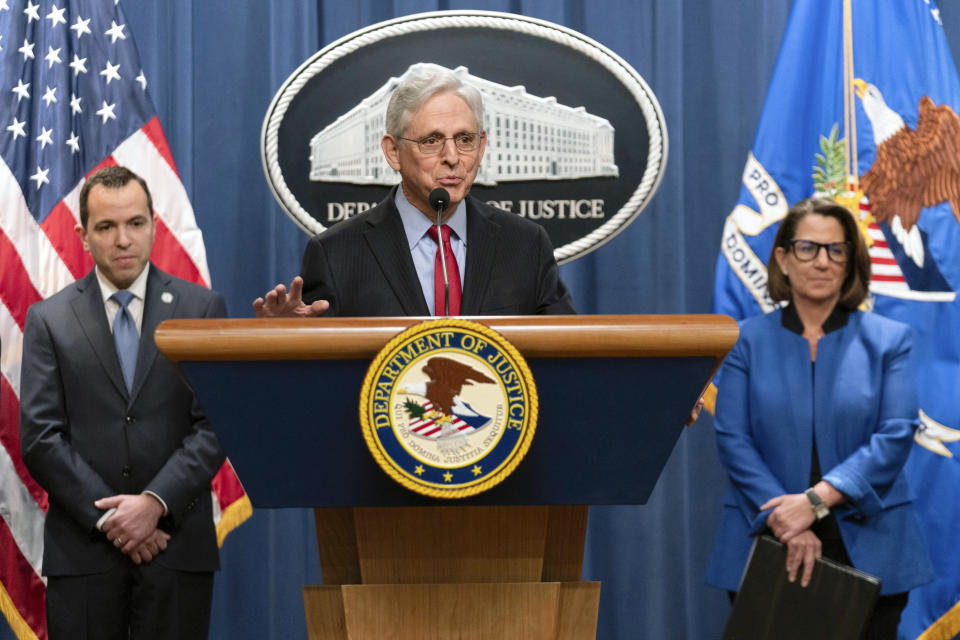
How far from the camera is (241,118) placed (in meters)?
3.63

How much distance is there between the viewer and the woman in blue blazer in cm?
249

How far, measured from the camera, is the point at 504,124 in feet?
11.1

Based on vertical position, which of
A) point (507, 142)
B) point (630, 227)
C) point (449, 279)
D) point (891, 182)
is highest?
point (507, 142)

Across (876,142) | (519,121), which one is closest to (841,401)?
(876,142)

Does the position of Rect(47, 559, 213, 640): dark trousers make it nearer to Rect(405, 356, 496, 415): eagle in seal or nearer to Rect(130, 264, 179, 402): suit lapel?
Rect(130, 264, 179, 402): suit lapel

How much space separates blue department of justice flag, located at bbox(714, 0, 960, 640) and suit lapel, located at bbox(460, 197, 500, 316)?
1617 mm

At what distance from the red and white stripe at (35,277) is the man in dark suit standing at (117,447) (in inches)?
19.3

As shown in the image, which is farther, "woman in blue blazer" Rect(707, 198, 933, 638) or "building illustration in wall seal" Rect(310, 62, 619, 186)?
"building illustration in wall seal" Rect(310, 62, 619, 186)

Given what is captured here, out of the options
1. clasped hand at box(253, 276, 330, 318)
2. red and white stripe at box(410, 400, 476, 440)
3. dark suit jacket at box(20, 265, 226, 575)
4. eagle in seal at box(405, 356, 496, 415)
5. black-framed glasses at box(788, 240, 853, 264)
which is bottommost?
dark suit jacket at box(20, 265, 226, 575)

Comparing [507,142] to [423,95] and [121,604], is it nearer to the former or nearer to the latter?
[423,95]

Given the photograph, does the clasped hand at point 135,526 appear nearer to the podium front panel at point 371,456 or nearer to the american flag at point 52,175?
the american flag at point 52,175

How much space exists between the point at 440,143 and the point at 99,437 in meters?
1.33

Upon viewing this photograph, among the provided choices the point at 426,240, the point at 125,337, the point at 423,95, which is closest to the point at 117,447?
the point at 125,337

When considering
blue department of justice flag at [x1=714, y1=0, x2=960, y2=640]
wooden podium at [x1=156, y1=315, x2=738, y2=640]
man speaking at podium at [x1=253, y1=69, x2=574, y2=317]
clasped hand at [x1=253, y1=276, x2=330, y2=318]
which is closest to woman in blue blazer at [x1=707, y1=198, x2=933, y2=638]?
blue department of justice flag at [x1=714, y1=0, x2=960, y2=640]
